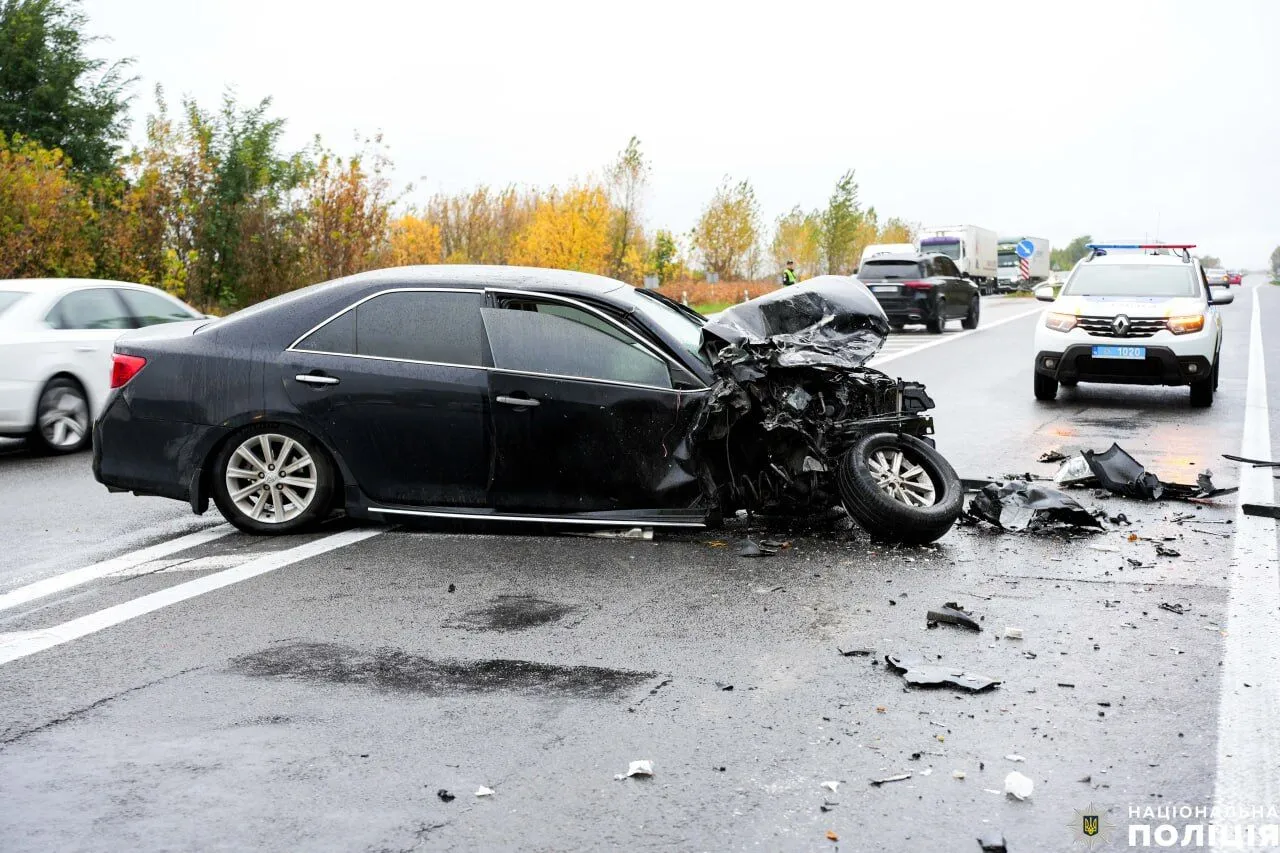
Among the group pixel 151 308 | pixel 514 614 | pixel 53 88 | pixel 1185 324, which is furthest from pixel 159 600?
pixel 53 88

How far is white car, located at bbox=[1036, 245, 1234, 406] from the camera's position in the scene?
13828 mm

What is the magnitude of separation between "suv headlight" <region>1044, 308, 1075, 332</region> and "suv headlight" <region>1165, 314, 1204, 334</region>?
1.00 m

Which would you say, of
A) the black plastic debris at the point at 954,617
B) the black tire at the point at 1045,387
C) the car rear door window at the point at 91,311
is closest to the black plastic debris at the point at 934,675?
the black plastic debris at the point at 954,617

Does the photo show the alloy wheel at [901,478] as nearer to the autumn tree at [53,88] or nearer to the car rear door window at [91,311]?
the car rear door window at [91,311]

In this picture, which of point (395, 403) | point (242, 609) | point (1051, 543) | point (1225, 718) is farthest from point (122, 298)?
point (1225, 718)

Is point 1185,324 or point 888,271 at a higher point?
point 888,271

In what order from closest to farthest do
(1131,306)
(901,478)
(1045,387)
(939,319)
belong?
(901,478), (1131,306), (1045,387), (939,319)

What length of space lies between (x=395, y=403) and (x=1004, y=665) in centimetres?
369

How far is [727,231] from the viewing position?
62.2 m

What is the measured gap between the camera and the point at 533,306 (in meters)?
7.32

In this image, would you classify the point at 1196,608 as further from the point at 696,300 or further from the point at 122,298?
the point at 696,300

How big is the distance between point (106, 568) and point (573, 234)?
45101 mm

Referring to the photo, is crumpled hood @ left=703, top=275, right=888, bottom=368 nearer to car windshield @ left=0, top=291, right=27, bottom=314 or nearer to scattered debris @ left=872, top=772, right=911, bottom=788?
scattered debris @ left=872, top=772, right=911, bottom=788
